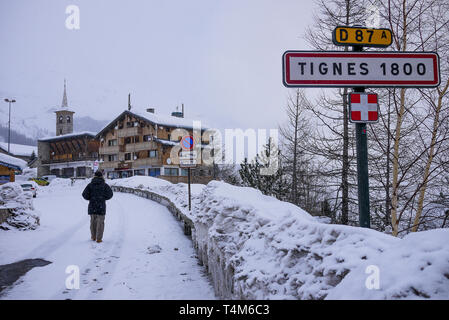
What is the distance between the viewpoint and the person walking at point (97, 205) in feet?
26.7

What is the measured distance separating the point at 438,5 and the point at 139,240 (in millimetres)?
8481

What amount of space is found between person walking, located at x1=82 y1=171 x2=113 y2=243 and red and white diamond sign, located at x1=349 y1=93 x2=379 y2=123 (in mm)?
6836

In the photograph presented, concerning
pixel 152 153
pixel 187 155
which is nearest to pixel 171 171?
pixel 152 153

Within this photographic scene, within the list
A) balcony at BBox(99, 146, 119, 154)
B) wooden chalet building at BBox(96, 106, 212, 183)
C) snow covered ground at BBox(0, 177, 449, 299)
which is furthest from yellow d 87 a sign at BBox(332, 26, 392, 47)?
balcony at BBox(99, 146, 119, 154)

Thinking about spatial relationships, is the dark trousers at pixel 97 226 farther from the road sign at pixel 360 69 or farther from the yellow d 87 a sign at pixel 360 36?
the yellow d 87 a sign at pixel 360 36

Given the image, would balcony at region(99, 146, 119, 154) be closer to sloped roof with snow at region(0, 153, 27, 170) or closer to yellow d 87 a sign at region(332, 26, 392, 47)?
sloped roof with snow at region(0, 153, 27, 170)

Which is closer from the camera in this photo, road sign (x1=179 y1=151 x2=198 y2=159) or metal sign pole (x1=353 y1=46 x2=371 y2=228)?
metal sign pole (x1=353 y1=46 x2=371 y2=228)

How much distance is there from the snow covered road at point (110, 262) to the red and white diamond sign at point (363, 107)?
3.22 metres

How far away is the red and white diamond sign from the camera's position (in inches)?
145

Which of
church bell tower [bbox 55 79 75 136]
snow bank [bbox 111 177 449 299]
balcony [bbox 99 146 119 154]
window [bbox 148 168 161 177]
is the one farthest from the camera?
church bell tower [bbox 55 79 75 136]

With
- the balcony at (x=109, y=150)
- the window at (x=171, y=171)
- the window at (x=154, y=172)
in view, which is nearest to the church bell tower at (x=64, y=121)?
the balcony at (x=109, y=150)
